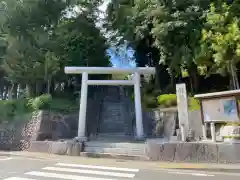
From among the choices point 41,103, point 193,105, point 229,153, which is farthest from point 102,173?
point 193,105

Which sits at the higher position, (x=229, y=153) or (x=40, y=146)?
(x=40, y=146)

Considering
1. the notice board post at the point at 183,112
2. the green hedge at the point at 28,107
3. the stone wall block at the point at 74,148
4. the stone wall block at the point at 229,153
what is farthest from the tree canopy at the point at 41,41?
the stone wall block at the point at 229,153

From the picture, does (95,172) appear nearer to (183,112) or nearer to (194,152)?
(194,152)

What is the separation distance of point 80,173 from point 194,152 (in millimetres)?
5132

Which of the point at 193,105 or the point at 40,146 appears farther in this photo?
the point at 193,105

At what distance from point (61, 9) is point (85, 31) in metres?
3.18

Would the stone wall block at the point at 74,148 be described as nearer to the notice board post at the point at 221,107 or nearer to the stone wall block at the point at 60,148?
the stone wall block at the point at 60,148

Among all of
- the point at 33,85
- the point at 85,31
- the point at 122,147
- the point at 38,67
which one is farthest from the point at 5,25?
the point at 122,147

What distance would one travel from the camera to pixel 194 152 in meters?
11.0

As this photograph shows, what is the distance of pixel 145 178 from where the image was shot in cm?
760

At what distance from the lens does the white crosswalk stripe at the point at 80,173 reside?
7.67 meters

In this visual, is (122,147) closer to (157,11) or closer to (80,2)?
(157,11)

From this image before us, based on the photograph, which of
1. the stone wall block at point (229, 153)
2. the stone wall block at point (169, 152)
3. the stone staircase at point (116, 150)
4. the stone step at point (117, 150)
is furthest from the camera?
the stone step at point (117, 150)

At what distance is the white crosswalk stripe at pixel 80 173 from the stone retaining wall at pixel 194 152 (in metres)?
2.67
